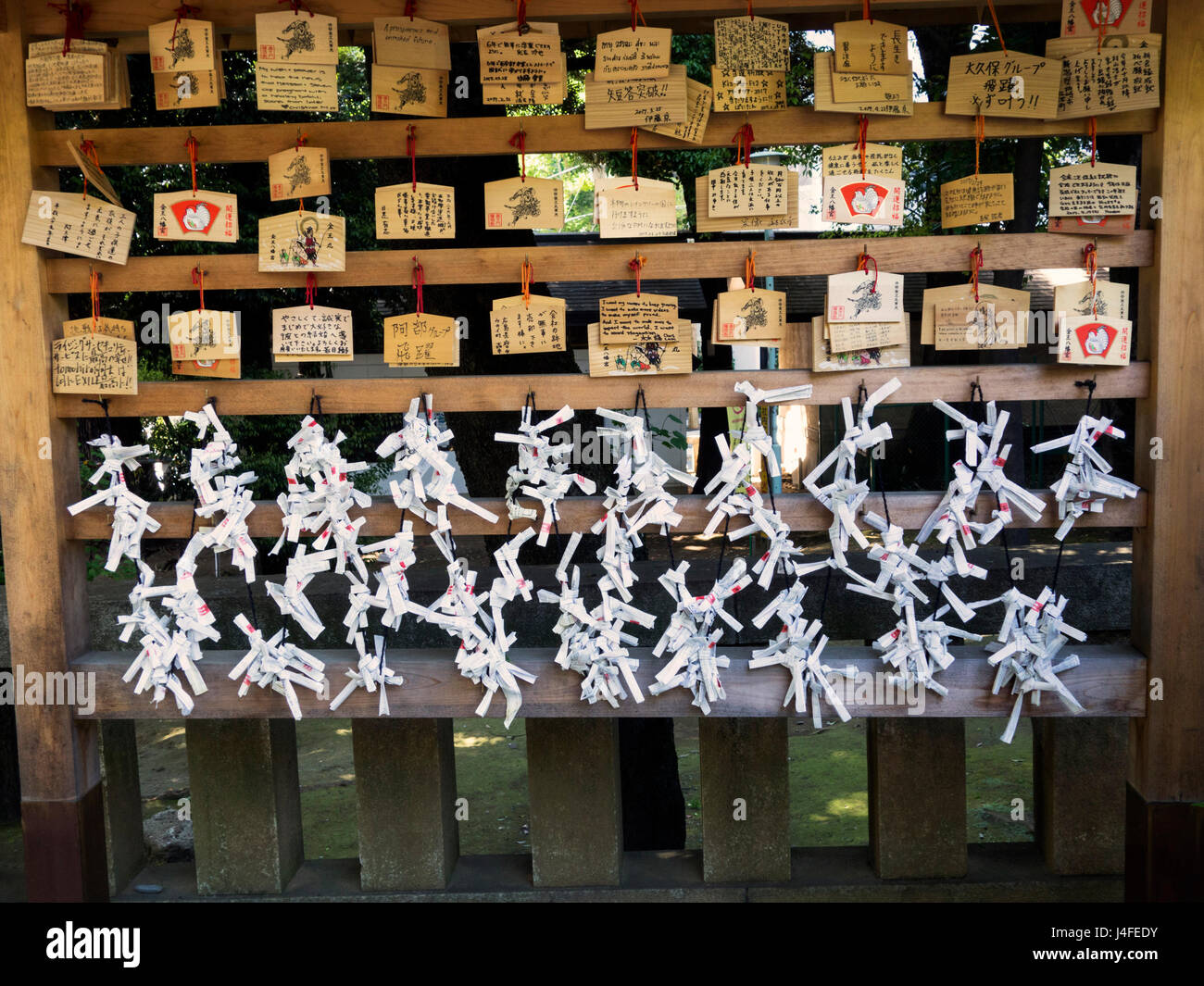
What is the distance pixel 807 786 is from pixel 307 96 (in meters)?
4.14

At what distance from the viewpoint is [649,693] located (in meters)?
2.34

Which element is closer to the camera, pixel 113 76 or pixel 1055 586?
pixel 113 76

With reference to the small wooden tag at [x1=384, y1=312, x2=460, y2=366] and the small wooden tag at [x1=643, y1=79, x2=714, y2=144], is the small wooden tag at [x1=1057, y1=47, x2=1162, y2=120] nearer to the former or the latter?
the small wooden tag at [x1=643, y1=79, x2=714, y2=144]

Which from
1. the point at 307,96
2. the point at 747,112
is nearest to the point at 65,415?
the point at 307,96

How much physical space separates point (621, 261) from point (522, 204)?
0.89ft

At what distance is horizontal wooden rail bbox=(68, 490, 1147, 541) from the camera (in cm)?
231

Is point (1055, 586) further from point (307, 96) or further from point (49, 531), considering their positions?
point (49, 531)

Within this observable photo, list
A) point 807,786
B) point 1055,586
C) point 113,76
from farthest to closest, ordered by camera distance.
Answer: point 807,786 → point 1055,586 → point 113,76

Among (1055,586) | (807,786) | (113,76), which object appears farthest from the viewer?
(807,786)

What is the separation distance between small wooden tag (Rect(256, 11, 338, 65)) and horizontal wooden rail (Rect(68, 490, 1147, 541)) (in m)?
1.05

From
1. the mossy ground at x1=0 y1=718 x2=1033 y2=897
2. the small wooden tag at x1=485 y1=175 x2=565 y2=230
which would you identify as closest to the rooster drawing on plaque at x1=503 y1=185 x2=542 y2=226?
the small wooden tag at x1=485 y1=175 x2=565 y2=230

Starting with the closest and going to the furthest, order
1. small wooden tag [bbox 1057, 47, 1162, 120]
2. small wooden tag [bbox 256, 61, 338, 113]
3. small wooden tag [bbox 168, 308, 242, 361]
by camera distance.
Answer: small wooden tag [bbox 1057, 47, 1162, 120] < small wooden tag [bbox 256, 61, 338, 113] < small wooden tag [bbox 168, 308, 242, 361]

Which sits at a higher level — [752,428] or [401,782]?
[752,428]

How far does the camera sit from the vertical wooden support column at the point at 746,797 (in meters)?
2.58
